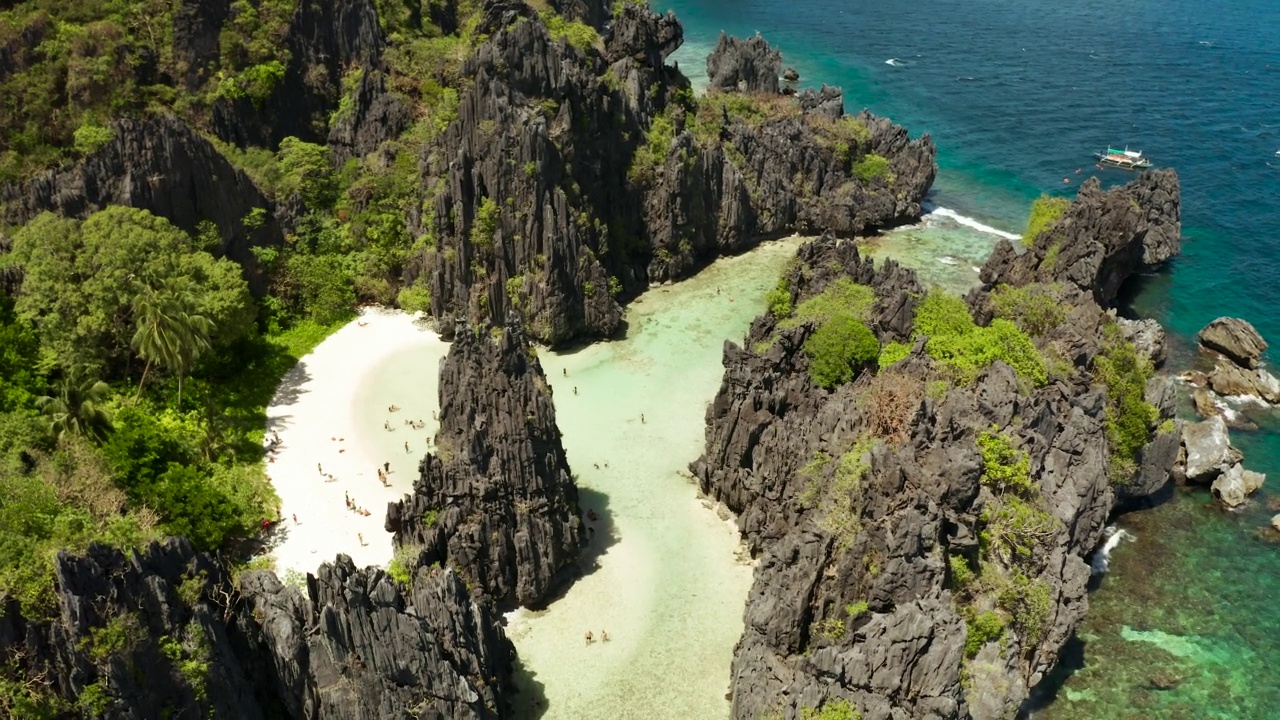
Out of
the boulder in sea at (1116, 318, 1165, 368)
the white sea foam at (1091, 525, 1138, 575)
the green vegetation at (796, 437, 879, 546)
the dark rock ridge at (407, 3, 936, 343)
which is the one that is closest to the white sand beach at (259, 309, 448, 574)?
the dark rock ridge at (407, 3, 936, 343)

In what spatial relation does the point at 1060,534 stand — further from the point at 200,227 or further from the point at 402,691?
the point at 200,227

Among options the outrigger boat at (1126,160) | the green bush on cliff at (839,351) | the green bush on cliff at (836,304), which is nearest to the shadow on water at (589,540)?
the green bush on cliff at (839,351)

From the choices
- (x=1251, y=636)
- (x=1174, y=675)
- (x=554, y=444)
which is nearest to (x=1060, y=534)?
(x=1174, y=675)

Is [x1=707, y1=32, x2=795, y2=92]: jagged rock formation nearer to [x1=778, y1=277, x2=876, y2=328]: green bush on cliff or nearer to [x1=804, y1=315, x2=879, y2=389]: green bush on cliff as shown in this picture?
[x1=778, y1=277, x2=876, y2=328]: green bush on cliff

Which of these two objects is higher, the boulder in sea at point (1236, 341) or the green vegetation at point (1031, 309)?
the green vegetation at point (1031, 309)

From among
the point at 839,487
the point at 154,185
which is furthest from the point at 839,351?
the point at 154,185

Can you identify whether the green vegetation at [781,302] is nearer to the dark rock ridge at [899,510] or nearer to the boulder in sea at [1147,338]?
the dark rock ridge at [899,510]

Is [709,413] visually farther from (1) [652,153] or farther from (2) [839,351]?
(1) [652,153]
